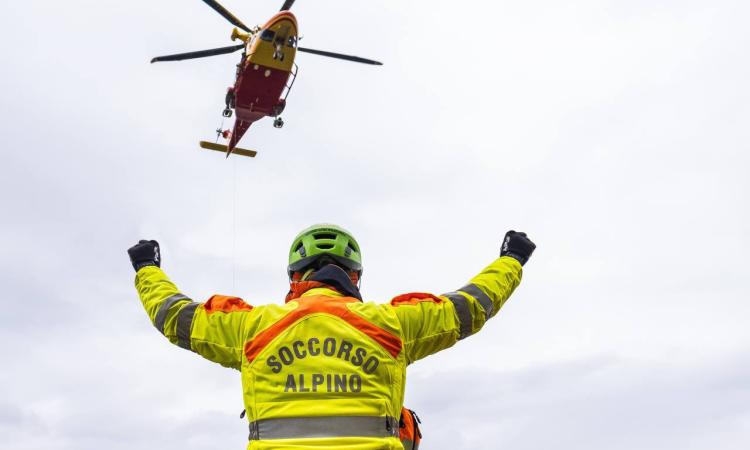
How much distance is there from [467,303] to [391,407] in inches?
27.9

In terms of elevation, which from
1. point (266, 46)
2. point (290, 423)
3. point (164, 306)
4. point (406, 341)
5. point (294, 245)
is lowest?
point (290, 423)

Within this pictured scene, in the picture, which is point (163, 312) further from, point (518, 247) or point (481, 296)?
point (518, 247)

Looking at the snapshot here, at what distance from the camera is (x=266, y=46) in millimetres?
23250

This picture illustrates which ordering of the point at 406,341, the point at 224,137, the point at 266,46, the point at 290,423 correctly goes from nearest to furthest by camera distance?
1. the point at 290,423
2. the point at 406,341
3. the point at 266,46
4. the point at 224,137

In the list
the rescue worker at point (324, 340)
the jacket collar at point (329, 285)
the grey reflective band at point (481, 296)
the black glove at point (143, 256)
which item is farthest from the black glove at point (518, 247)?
the black glove at point (143, 256)

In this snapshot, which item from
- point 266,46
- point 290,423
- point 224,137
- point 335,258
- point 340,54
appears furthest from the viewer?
point 224,137

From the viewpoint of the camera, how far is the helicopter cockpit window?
75.3ft

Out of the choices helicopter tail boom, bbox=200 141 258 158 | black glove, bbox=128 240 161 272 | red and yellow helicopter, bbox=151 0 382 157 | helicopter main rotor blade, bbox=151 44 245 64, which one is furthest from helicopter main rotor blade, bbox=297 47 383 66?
black glove, bbox=128 240 161 272

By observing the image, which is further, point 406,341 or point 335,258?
point 335,258

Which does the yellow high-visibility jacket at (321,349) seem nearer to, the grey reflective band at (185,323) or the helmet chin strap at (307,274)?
the grey reflective band at (185,323)

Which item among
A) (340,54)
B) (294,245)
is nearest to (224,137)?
(340,54)

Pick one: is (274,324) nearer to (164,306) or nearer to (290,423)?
(290,423)

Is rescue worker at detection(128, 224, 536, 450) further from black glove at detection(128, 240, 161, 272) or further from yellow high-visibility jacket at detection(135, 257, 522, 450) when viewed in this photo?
black glove at detection(128, 240, 161, 272)

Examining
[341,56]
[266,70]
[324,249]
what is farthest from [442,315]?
[341,56]
